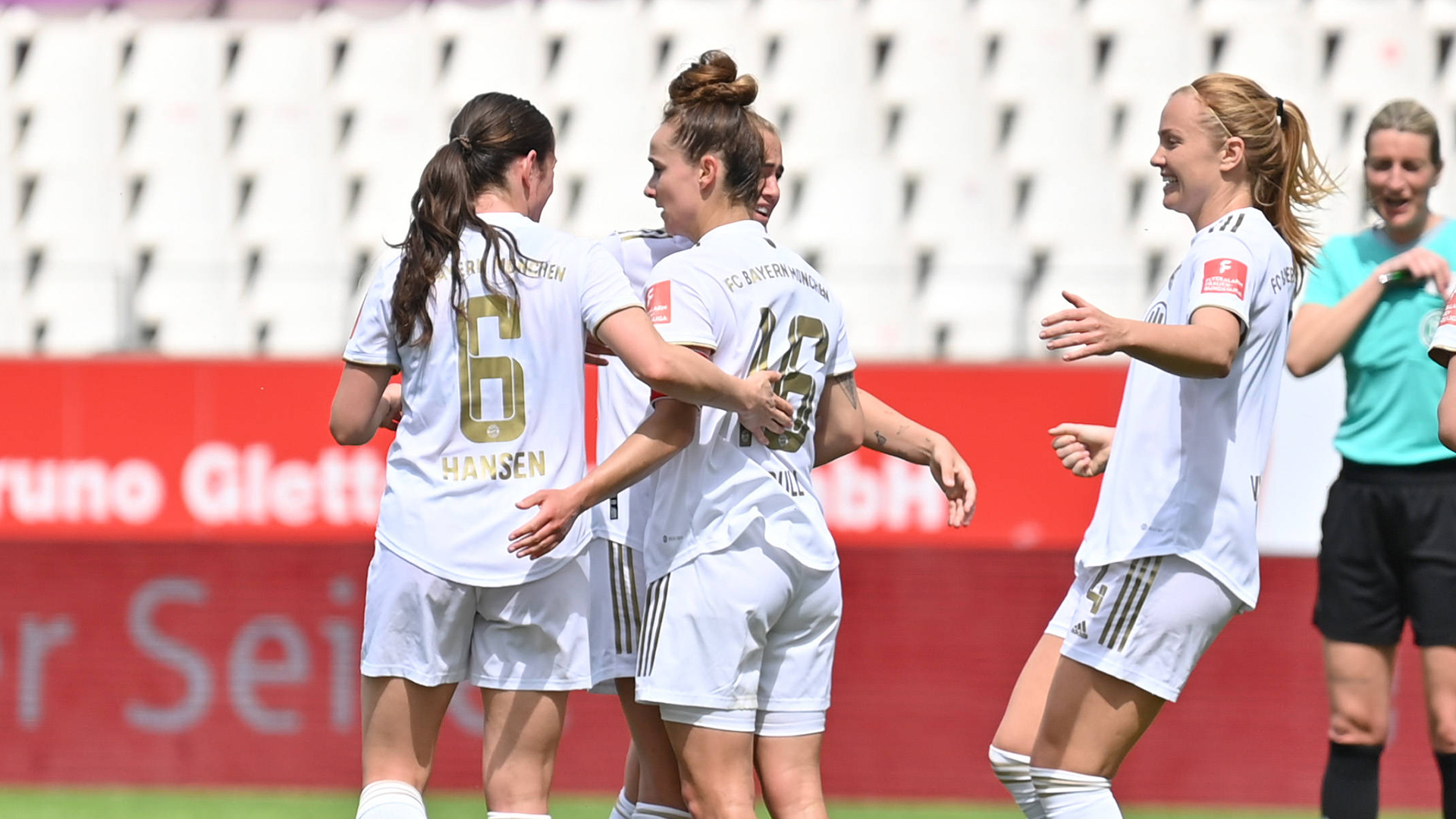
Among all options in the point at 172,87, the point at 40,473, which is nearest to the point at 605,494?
the point at 40,473

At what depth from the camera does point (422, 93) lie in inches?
481

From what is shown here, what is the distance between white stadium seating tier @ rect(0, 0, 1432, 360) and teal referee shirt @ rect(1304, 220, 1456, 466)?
560 cm

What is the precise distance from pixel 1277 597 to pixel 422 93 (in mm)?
8049

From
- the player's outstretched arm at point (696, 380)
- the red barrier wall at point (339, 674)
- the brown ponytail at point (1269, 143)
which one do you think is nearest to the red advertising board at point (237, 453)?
the red barrier wall at point (339, 674)

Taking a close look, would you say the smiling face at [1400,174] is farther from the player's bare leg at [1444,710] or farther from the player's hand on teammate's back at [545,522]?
the player's hand on teammate's back at [545,522]

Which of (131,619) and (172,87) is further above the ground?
(172,87)

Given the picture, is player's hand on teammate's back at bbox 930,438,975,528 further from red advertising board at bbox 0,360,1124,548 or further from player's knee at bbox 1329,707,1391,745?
red advertising board at bbox 0,360,1124,548

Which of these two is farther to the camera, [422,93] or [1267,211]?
[422,93]

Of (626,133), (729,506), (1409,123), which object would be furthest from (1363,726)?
(626,133)

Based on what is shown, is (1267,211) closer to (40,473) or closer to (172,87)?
(40,473)

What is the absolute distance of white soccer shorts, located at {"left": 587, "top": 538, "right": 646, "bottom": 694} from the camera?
367 centimetres

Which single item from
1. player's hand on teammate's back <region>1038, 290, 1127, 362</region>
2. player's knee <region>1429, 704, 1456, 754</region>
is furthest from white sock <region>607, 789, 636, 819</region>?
player's knee <region>1429, 704, 1456, 754</region>

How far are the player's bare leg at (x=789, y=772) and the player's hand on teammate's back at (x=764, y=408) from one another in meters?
0.60

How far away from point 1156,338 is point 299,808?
4.14m
